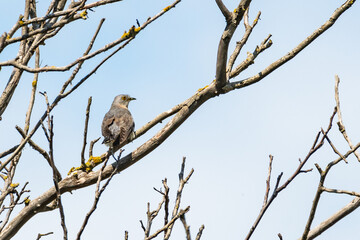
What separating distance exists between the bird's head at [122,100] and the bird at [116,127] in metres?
1.09

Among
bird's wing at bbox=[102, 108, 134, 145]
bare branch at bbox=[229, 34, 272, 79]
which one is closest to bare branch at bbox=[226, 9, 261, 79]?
bare branch at bbox=[229, 34, 272, 79]

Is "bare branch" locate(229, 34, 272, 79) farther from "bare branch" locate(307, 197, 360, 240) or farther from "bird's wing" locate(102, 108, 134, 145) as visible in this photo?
"bare branch" locate(307, 197, 360, 240)

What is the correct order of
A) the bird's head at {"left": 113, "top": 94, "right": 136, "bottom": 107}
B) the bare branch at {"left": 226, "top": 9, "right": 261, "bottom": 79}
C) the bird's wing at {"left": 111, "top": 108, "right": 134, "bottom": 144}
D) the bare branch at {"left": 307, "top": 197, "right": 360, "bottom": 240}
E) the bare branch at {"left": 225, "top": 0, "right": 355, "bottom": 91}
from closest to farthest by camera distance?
the bare branch at {"left": 307, "top": 197, "right": 360, "bottom": 240} → the bare branch at {"left": 225, "top": 0, "right": 355, "bottom": 91} → the bare branch at {"left": 226, "top": 9, "right": 261, "bottom": 79} → the bird's wing at {"left": 111, "top": 108, "right": 134, "bottom": 144} → the bird's head at {"left": 113, "top": 94, "right": 136, "bottom": 107}

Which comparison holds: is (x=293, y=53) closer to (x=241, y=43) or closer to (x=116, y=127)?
(x=241, y=43)

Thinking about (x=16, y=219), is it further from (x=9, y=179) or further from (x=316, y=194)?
(x=316, y=194)

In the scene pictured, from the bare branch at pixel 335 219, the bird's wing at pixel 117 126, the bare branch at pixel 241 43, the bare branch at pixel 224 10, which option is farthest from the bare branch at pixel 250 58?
the bare branch at pixel 335 219

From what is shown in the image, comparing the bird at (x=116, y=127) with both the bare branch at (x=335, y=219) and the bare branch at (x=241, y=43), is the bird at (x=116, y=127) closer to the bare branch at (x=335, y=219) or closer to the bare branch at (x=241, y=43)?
the bare branch at (x=241, y=43)

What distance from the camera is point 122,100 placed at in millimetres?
10406

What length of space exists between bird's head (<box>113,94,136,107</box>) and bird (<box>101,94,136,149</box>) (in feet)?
3.58

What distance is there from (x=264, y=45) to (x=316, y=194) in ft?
11.2

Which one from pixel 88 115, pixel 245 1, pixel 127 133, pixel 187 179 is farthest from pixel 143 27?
pixel 127 133

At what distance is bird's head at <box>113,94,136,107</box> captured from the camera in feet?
33.9

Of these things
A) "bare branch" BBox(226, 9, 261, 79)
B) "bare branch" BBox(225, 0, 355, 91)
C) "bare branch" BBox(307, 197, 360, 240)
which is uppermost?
"bare branch" BBox(226, 9, 261, 79)

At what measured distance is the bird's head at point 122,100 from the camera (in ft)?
33.9
